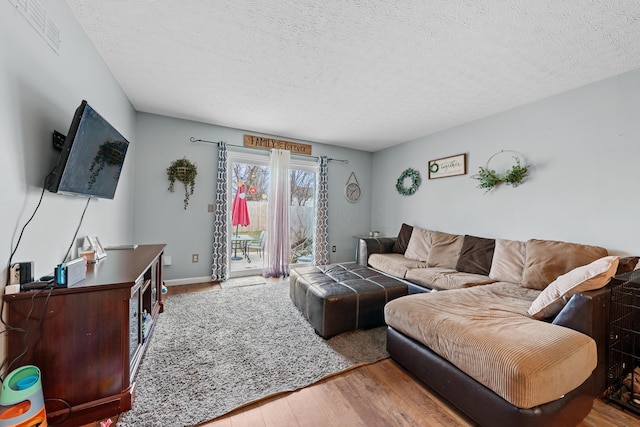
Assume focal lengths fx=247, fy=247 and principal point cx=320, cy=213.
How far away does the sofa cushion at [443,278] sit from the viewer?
8.16ft

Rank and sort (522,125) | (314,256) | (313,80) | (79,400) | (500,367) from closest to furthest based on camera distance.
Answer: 1. (500,367)
2. (79,400)
3. (313,80)
4. (522,125)
5. (314,256)

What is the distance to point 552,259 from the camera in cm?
222

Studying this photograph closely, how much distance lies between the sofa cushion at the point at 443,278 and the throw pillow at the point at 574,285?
87 cm

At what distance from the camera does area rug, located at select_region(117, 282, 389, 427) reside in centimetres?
138

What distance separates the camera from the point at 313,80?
A: 233cm

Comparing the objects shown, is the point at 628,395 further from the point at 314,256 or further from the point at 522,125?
the point at 314,256

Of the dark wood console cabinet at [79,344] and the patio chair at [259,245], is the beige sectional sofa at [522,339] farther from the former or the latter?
the patio chair at [259,245]

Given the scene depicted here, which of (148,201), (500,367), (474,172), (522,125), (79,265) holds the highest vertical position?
(522,125)

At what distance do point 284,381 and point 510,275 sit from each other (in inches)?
92.6

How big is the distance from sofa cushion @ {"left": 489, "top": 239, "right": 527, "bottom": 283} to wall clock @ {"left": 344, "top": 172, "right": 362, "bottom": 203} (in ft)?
8.41

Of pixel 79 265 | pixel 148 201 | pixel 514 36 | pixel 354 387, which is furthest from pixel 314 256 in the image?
pixel 514 36

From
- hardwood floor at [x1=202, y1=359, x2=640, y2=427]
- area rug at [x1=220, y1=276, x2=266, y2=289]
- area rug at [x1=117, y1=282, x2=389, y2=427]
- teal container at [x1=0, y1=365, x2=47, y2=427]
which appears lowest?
hardwood floor at [x1=202, y1=359, x2=640, y2=427]

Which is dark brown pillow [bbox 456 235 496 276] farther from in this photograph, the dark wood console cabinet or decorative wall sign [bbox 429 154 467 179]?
the dark wood console cabinet

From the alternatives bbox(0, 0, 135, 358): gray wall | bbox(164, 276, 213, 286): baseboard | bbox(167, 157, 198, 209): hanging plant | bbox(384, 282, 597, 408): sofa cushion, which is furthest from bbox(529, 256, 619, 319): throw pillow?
bbox(167, 157, 198, 209): hanging plant
